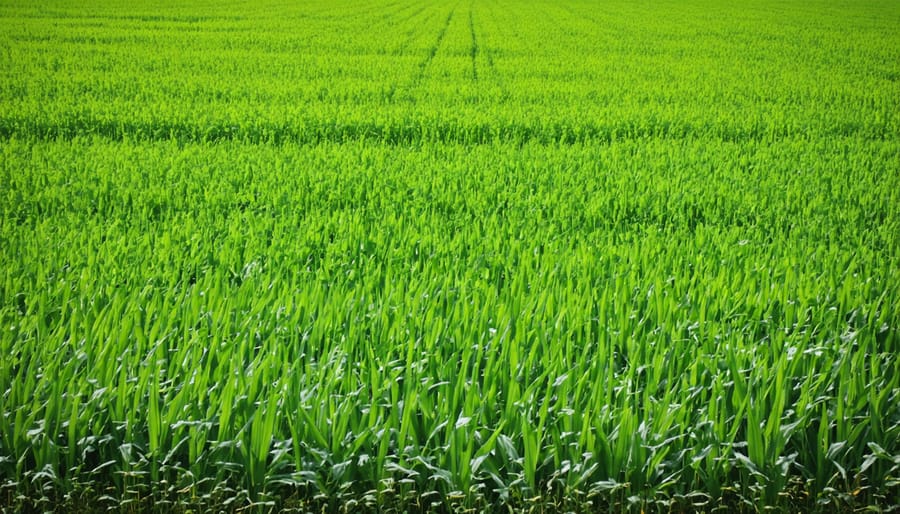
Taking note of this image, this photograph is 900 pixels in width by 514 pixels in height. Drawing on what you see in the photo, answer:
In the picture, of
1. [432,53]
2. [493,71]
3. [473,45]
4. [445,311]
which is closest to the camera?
Result: [445,311]

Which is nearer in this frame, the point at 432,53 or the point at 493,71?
the point at 493,71

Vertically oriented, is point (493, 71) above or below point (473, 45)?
below

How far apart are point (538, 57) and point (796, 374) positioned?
40.4ft

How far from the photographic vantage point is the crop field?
1793 mm

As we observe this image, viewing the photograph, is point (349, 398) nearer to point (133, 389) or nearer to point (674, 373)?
point (133, 389)

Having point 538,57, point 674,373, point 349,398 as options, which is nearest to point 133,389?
point 349,398

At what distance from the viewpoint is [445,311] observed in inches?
105

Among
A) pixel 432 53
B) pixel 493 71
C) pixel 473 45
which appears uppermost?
pixel 473 45

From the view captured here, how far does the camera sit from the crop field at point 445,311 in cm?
179

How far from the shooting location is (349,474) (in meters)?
1.76

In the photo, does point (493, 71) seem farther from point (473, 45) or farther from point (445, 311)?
point (445, 311)

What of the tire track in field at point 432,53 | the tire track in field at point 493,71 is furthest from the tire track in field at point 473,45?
the tire track in field at point 432,53

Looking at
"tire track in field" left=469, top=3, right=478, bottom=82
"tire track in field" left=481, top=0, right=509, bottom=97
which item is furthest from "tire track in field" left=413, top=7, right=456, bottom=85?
"tire track in field" left=481, top=0, right=509, bottom=97

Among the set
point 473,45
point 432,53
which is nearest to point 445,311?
point 432,53
